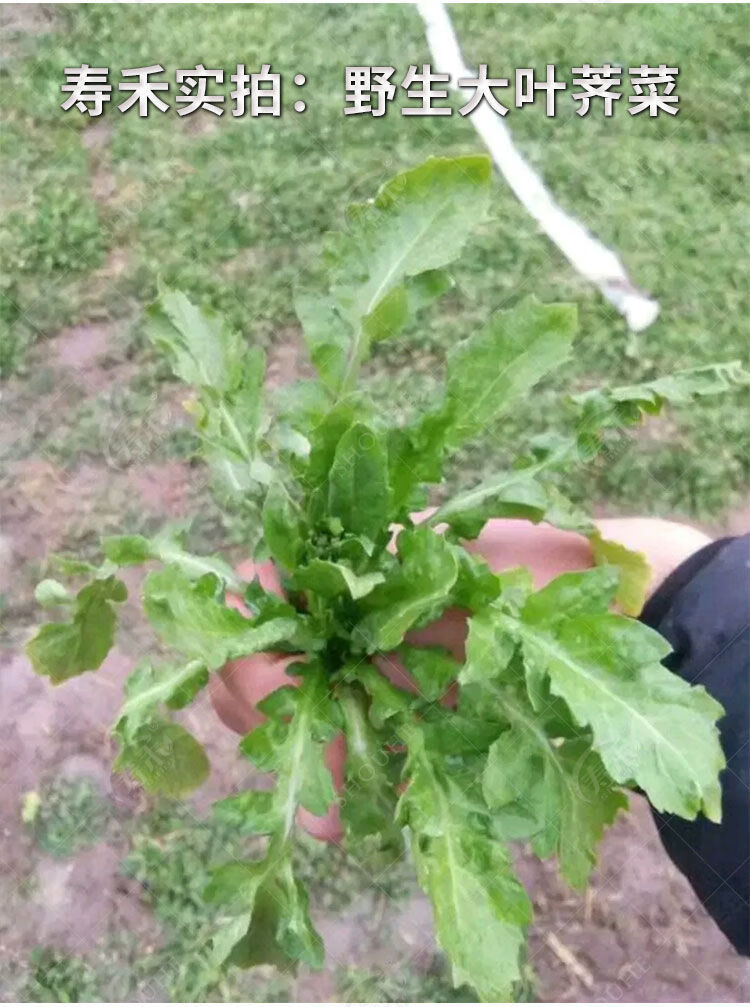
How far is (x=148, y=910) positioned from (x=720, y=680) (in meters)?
1.15

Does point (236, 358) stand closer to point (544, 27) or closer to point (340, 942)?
point (340, 942)

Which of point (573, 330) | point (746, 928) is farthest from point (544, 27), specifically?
point (746, 928)

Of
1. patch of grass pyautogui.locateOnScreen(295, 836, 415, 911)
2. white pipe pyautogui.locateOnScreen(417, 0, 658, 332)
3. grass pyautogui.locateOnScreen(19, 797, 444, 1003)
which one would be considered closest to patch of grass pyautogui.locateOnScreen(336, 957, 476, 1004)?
grass pyautogui.locateOnScreen(19, 797, 444, 1003)

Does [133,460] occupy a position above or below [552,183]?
→ below

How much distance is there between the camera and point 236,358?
1.33 m

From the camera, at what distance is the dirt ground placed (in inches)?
74.0

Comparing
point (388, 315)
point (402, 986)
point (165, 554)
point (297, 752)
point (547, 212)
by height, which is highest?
point (388, 315)

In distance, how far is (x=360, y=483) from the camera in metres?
1.18

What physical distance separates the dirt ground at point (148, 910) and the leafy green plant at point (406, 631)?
68cm

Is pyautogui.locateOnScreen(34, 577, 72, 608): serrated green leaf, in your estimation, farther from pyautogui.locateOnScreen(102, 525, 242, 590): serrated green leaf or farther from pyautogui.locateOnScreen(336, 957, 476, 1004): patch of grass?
pyautogui.locateOnScreen(336, 957, 476, 1004): patch of grass

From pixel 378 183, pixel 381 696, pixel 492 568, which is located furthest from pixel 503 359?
pixel 378 183

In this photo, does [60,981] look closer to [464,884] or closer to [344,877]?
[344,877]

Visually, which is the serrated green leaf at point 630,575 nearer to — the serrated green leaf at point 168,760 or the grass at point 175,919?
the serrated green leaf at point 168,760

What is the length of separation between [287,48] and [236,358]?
1.70m
